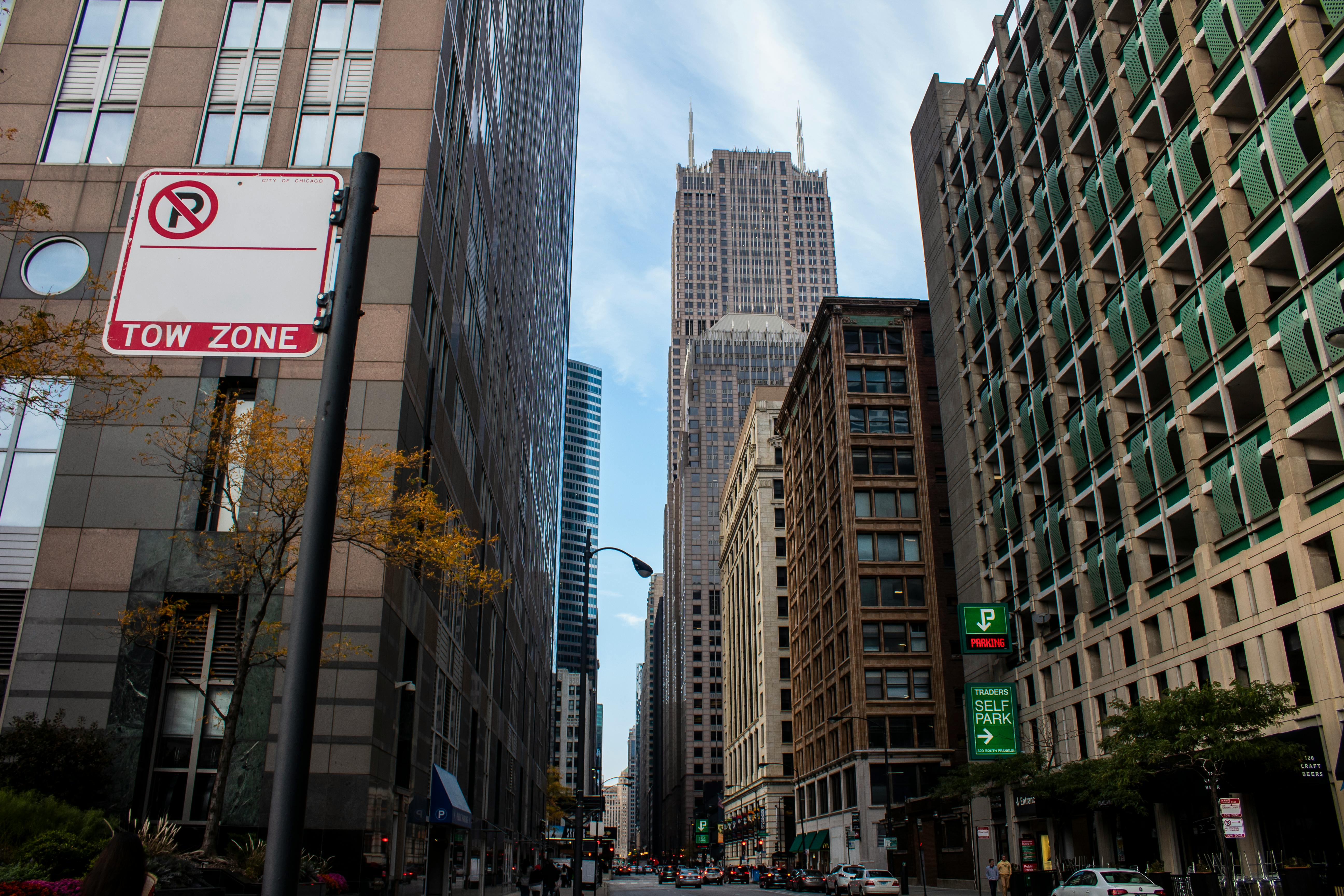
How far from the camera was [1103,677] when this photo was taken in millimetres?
44812

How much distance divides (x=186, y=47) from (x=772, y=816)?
9731 cm

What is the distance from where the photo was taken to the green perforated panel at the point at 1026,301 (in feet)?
180

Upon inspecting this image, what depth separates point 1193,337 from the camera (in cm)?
3888

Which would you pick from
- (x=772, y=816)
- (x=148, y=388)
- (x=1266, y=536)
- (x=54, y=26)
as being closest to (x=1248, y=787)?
(x=1266, y=536)

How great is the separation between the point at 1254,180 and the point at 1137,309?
878cm

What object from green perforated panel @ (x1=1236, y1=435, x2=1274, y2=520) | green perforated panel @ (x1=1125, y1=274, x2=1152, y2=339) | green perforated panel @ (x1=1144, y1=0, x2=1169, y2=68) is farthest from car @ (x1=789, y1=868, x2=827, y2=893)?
green perforated panel @ (x1=1144, y1=0, x2=1169, y2=68)

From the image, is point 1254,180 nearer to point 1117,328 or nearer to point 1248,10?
point 1248,10

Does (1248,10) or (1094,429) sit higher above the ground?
(1248,10)

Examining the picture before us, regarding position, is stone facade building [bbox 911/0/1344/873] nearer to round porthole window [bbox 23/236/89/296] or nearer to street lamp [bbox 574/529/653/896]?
street lamp [bbox 574/529/653/896]

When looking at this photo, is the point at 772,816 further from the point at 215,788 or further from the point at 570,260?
the point at 215,788

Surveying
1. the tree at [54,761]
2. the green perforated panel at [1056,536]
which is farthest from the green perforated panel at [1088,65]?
the tree at [54,761]

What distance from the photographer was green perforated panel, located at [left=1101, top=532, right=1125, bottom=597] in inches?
1731

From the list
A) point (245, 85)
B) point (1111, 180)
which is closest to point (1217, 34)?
point (1111, 180)

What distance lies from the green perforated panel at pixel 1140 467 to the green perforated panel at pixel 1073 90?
18.8m
